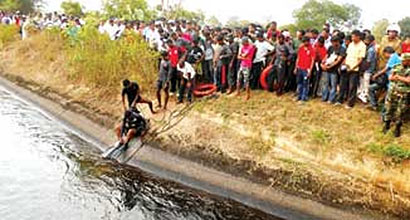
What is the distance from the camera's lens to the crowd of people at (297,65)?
12609 mm

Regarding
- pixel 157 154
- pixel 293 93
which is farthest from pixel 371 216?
pixel 157 154

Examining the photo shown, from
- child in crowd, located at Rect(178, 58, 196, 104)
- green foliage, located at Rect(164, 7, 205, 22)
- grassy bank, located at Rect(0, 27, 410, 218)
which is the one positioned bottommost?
grassy bank, located at Rect(0, 27, 410, 218)

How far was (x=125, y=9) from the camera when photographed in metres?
31.5

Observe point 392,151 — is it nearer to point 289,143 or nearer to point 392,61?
point 392,61

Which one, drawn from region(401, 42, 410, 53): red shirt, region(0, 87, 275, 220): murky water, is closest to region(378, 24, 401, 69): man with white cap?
region(401, 42, 410, 53): red shirt

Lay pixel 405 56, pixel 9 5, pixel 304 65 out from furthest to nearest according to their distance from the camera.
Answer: pixel 9 5
pixel 304 65
pixel 405 56

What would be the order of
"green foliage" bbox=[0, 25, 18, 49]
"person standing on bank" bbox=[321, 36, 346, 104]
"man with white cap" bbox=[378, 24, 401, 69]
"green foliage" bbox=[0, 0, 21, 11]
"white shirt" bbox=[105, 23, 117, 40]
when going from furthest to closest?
"green foliage" bbox=[0, 0, 21, 11] → "green foliage" bbox=[0, 25, 18, 49] → "white shirt" bbox=[105, 23, 117, 40] → "person standing on bank" bbox=[321, 36, 346, 104] → "man with white cap" bbox=[378, 24, 401, 69]

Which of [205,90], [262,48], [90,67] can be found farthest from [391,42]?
[90,67]

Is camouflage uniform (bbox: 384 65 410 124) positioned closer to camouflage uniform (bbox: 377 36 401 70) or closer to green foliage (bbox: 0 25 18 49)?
camouflage uniform (bbox: 377 36 401 70)

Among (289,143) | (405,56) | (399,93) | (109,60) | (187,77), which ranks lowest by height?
(289,143)

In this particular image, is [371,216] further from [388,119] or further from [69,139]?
[69,139]

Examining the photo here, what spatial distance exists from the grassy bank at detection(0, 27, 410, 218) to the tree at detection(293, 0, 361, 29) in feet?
63.9

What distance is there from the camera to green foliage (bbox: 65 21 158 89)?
18.8 metres

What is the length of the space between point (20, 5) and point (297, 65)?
4293 cm
